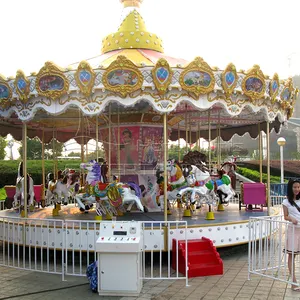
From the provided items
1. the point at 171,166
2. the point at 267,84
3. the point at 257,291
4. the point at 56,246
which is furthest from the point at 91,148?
the point at 257,291

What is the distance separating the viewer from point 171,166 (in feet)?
27.7

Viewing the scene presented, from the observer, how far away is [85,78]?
6516mm

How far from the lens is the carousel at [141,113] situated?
258 inches

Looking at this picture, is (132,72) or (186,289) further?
(132,72)

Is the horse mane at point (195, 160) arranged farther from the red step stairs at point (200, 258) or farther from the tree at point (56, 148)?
the tree at point (56, 148)

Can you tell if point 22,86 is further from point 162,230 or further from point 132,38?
point 162,230

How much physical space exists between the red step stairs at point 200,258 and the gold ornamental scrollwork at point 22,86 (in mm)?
3657

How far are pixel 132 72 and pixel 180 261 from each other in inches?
122

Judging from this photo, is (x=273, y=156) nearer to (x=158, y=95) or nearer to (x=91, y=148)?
(x=91, y=148)

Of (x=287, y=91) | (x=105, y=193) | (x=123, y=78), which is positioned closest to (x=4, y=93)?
(x=123, y=78)

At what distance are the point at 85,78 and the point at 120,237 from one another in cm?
283

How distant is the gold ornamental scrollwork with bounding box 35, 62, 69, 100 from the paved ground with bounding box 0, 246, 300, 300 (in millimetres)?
2991

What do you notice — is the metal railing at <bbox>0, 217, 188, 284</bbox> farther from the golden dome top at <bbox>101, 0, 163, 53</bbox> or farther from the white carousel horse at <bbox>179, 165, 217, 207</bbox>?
the golden dome top at <bbox>101, 0, 163, 53</bbox>

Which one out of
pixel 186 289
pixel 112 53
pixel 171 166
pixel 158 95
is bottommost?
pixel 186 289
